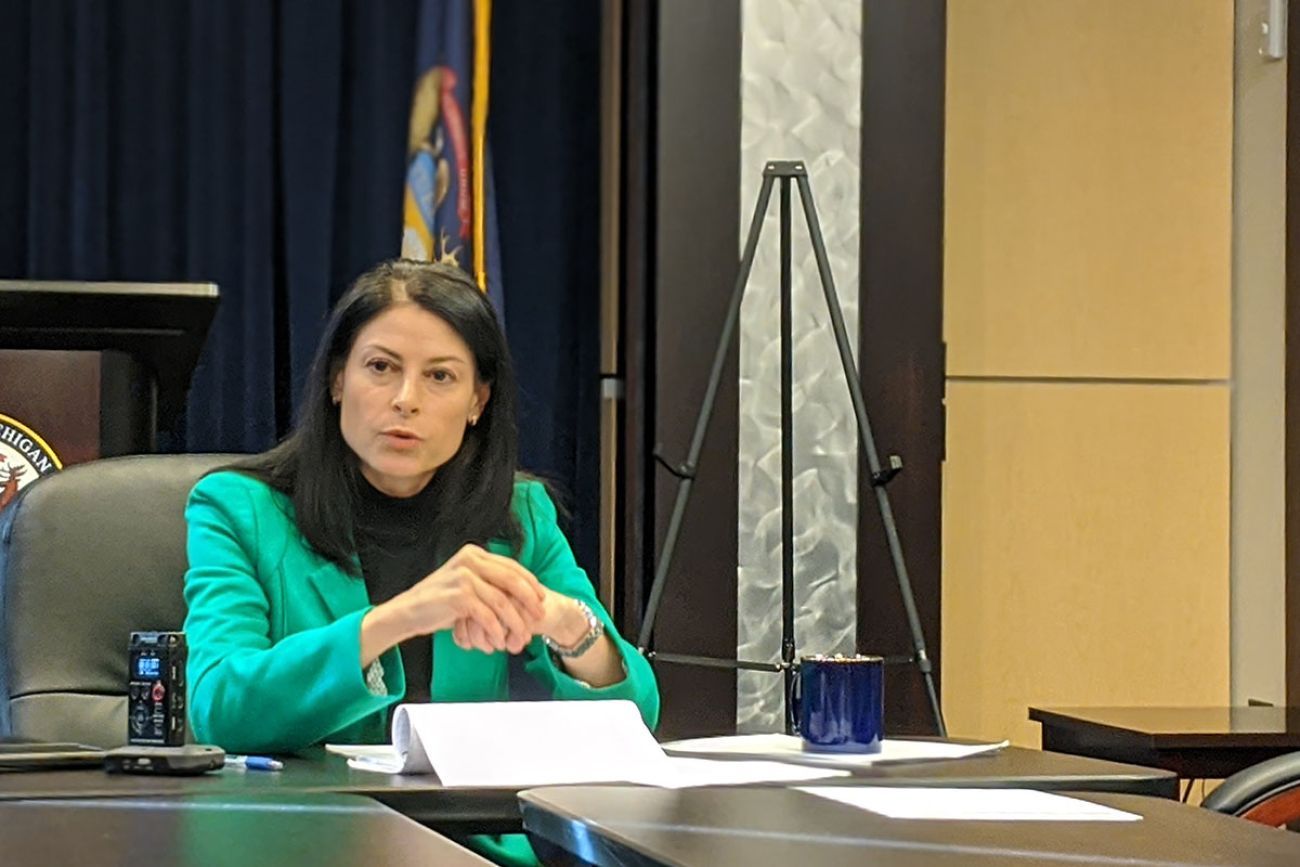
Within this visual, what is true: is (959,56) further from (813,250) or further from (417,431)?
(417,431)

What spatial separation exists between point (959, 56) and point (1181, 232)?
2.07 ft

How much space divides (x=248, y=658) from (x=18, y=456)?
712 millimetres

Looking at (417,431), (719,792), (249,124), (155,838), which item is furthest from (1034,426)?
(155,838)

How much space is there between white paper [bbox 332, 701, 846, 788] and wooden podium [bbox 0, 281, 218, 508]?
3.11 ft

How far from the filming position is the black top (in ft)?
6.69

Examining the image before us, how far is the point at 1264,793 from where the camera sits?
5.13 ft

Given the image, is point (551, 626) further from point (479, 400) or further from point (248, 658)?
point (479, 400)

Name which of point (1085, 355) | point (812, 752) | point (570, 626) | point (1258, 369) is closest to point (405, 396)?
point (570, 626)

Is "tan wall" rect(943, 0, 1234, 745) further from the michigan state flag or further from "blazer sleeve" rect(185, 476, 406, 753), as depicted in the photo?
"blazer sleeve" rect(185, 476, 406, 753)

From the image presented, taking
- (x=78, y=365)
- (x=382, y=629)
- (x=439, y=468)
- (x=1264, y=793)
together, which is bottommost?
(x=1264, y=793)

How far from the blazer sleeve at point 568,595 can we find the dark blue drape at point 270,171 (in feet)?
6.81

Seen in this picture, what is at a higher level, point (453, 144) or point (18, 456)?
point (453, 144)

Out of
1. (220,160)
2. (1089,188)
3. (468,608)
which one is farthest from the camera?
(1089,188)

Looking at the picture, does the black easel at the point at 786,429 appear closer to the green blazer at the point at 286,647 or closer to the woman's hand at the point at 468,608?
the green blazer at the point at 286,647
